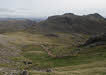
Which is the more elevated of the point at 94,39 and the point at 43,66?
the point at 94,39

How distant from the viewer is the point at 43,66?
2019 inches

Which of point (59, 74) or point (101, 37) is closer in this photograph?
point (59, 74)

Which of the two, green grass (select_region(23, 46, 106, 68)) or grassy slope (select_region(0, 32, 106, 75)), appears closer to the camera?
grassy slope (select_region(0, 32, 106, 75))

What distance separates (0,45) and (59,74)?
68857 mm

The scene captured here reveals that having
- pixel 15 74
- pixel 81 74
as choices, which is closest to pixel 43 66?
pixel 15 74

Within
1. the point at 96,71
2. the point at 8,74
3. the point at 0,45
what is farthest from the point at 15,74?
the point at 0,45

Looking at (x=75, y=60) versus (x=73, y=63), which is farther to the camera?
(x=75, y=60)

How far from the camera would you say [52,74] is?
115 ft

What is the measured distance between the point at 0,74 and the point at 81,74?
21628 millimetres

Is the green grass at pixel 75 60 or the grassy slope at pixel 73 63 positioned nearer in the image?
the grassy slope at pixel 73 63

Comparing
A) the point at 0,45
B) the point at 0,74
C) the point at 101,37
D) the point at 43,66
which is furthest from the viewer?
the point at 0,45

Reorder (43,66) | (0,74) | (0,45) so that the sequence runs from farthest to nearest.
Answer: (0,45) → (43,66) → (0,74)

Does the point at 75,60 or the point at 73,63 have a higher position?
the point at 75,60

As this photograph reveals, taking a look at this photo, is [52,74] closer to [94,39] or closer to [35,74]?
[35,74]
